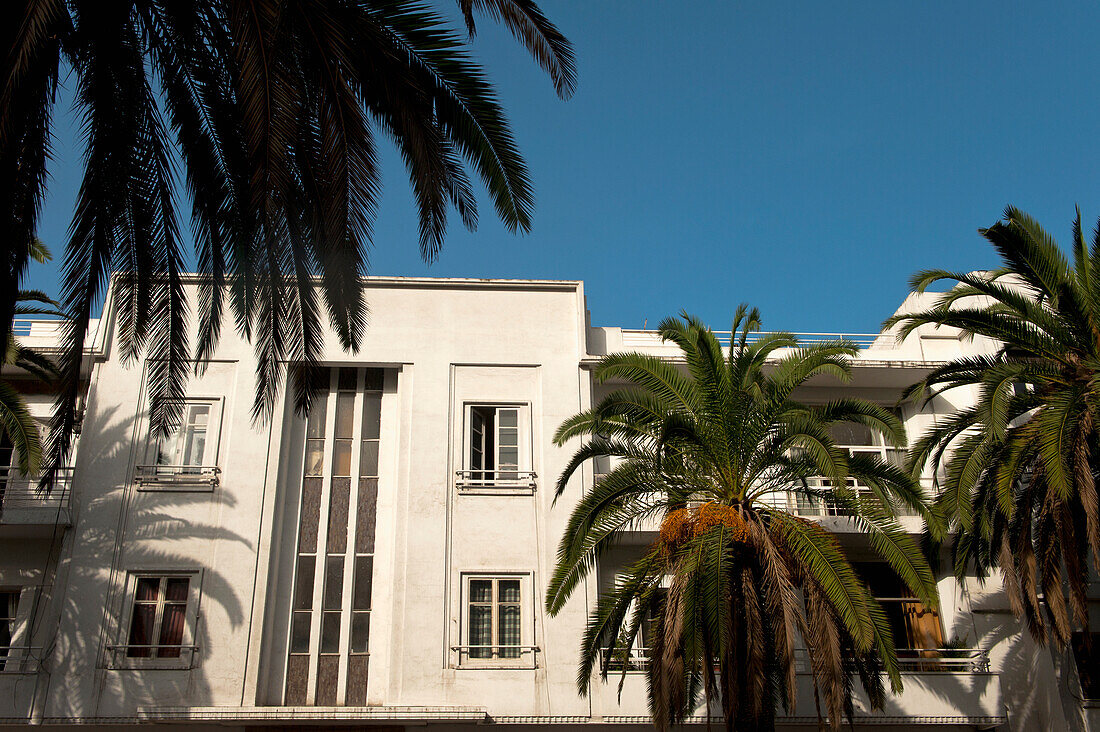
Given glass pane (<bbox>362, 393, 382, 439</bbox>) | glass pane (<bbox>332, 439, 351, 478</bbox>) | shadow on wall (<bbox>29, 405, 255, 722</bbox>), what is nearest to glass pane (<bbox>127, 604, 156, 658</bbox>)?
shadow on wall (<bbox>29, 405, 255, 722</bbox>)

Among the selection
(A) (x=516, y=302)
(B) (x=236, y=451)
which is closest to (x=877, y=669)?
(A) (x=516, y=302)

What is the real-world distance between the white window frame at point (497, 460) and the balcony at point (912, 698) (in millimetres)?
4079

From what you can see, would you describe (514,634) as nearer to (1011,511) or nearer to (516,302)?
(516,302)

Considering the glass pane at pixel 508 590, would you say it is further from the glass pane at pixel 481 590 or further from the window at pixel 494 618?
the glass pane at pixel 481 590

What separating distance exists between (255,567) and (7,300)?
11780 mm

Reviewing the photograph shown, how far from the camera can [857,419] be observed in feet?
53.0

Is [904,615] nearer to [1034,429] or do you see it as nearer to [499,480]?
[1034,429]

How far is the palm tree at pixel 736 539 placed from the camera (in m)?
14.3

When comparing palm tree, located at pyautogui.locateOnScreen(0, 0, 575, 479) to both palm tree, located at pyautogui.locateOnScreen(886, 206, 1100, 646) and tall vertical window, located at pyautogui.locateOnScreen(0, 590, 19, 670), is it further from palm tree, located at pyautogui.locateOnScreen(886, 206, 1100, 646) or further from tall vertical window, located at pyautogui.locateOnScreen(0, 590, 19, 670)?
tall vertical window, located at pyautogui.locateOnScreen(0, 590, 19, 670)

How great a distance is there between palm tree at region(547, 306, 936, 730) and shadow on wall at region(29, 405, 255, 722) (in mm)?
7042

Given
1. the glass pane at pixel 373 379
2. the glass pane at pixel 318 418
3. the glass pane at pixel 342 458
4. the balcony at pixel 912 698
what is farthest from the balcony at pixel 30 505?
the balcony at pixel 912 698

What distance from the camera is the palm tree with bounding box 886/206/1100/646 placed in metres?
15.2

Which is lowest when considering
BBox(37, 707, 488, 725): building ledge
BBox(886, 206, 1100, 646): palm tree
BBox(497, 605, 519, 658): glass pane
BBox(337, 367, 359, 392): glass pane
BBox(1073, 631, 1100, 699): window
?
BBox(37, 707, 488, 725): building ledge

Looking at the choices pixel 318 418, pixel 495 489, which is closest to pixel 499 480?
pixel 495 489
